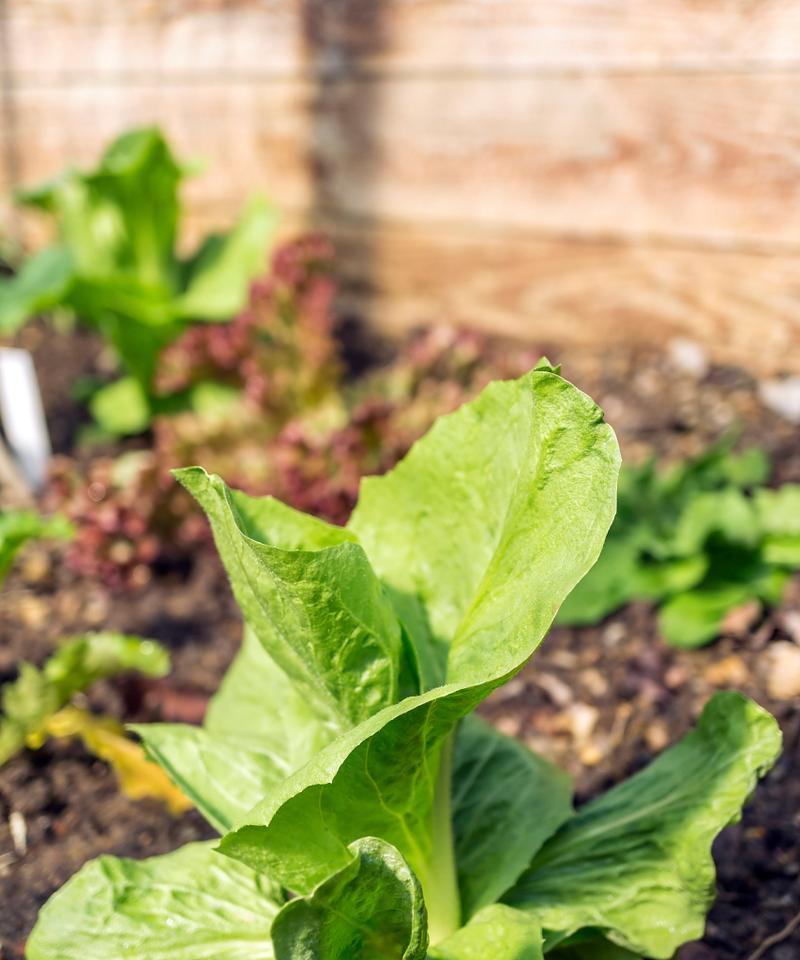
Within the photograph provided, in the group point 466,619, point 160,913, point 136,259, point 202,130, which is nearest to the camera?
point 466,619

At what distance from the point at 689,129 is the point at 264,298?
1.32 m

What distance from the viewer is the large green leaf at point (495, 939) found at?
1032 millimetres

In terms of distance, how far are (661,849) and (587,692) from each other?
836 millimetres

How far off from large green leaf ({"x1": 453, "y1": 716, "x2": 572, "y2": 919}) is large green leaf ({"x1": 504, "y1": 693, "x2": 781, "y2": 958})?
5 cm

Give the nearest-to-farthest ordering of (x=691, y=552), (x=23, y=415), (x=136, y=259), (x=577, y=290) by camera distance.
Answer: (x=691, y=552) → (x=23, y=415) → (x=577, y=290) → (x=136, y=259)

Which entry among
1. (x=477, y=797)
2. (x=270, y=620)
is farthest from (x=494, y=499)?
(x=477, y=797)

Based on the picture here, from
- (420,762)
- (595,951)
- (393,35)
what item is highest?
(393,35)

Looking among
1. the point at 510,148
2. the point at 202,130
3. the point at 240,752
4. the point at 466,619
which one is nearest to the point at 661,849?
the point at 466,619

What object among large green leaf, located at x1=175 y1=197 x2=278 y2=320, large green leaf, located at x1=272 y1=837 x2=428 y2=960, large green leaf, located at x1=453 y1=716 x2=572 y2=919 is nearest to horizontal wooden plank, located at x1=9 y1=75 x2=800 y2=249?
large green leaf, located at x1=175 y1=197 x2=278 y2=320

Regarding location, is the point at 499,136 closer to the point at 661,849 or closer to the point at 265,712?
the point at 265,712

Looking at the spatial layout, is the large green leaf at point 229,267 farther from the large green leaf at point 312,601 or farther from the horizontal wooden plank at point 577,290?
the large green leaf at point 312,601

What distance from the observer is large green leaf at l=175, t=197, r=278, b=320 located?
10.5 ft

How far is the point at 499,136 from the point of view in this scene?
9.93ft

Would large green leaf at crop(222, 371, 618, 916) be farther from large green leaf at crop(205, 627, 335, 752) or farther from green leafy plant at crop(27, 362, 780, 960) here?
large green leaf at crop(205, 627, 335, 752)
